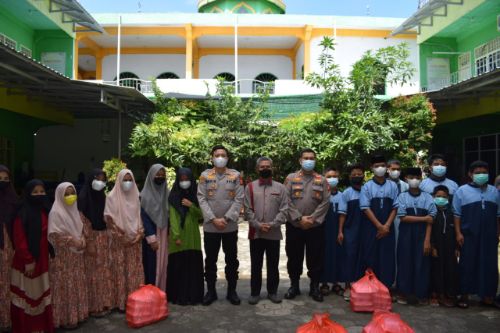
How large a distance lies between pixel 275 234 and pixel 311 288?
0.77 metres

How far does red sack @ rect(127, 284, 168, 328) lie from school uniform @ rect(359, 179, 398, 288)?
214 cm

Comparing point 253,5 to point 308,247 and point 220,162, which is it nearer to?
point 220,162

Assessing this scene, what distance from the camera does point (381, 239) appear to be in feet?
15.0

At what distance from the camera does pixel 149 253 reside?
172 inches

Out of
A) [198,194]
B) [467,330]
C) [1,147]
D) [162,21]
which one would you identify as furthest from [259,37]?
[467,330]

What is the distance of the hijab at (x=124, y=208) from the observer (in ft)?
13.1

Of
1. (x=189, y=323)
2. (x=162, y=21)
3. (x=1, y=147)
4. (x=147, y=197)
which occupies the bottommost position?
(x=189, y=323)

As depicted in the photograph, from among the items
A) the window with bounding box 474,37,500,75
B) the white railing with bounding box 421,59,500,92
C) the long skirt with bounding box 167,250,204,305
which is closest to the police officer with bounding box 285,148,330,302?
the long skirt with bounding box 167,250,204,305

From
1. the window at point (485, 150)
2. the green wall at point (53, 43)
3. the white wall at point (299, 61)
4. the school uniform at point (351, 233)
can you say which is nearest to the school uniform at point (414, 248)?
the school uniform at point (351, 233)

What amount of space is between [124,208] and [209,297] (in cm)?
128

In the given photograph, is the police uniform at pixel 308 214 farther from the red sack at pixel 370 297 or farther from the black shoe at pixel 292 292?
the red sack at pixel 370 297

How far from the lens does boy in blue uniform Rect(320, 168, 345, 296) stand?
476 cm

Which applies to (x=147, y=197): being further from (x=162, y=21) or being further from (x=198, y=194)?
(x=162, y=21)

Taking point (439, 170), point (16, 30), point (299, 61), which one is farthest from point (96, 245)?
point (299, 61)
